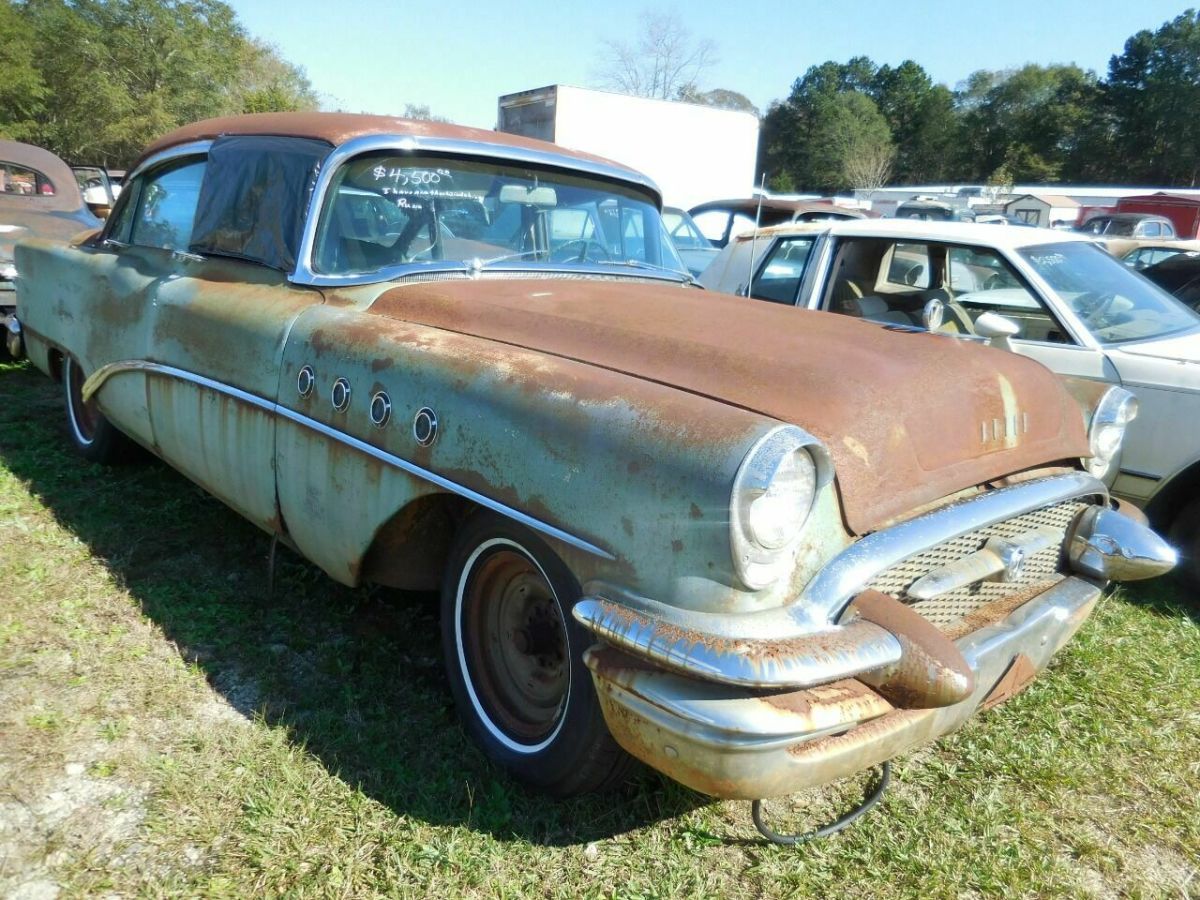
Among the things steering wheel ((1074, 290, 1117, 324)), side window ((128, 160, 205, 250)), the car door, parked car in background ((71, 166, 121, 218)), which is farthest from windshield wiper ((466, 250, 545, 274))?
parked car in background ((71, 166, 121, 218))

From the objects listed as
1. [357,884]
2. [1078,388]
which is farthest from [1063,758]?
[357,884]

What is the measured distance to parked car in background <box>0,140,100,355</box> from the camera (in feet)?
22.5

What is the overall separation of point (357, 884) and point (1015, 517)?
1.80 meters

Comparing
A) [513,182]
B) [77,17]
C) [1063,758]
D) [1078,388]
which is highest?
[77,17]

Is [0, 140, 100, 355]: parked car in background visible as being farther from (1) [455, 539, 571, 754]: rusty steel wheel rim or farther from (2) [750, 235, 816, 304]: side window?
(1) [455, 539, 571, 754]: rusty steel wheel rim

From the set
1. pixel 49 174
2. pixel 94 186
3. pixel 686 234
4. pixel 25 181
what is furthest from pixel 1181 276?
pixel 94 186

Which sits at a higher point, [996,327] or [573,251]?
[573,251]

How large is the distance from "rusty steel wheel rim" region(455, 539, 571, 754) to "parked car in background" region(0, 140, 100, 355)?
580 cm

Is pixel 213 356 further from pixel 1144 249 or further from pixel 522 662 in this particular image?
pixel 1144 249

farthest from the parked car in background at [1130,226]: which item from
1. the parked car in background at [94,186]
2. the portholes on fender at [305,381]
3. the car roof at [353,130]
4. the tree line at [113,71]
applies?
the tree line at [113,71]

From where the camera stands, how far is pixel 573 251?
3387 mm

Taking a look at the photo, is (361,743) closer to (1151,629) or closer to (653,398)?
(653,398)

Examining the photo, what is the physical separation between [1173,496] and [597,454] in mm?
3188

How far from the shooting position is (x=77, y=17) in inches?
1267
